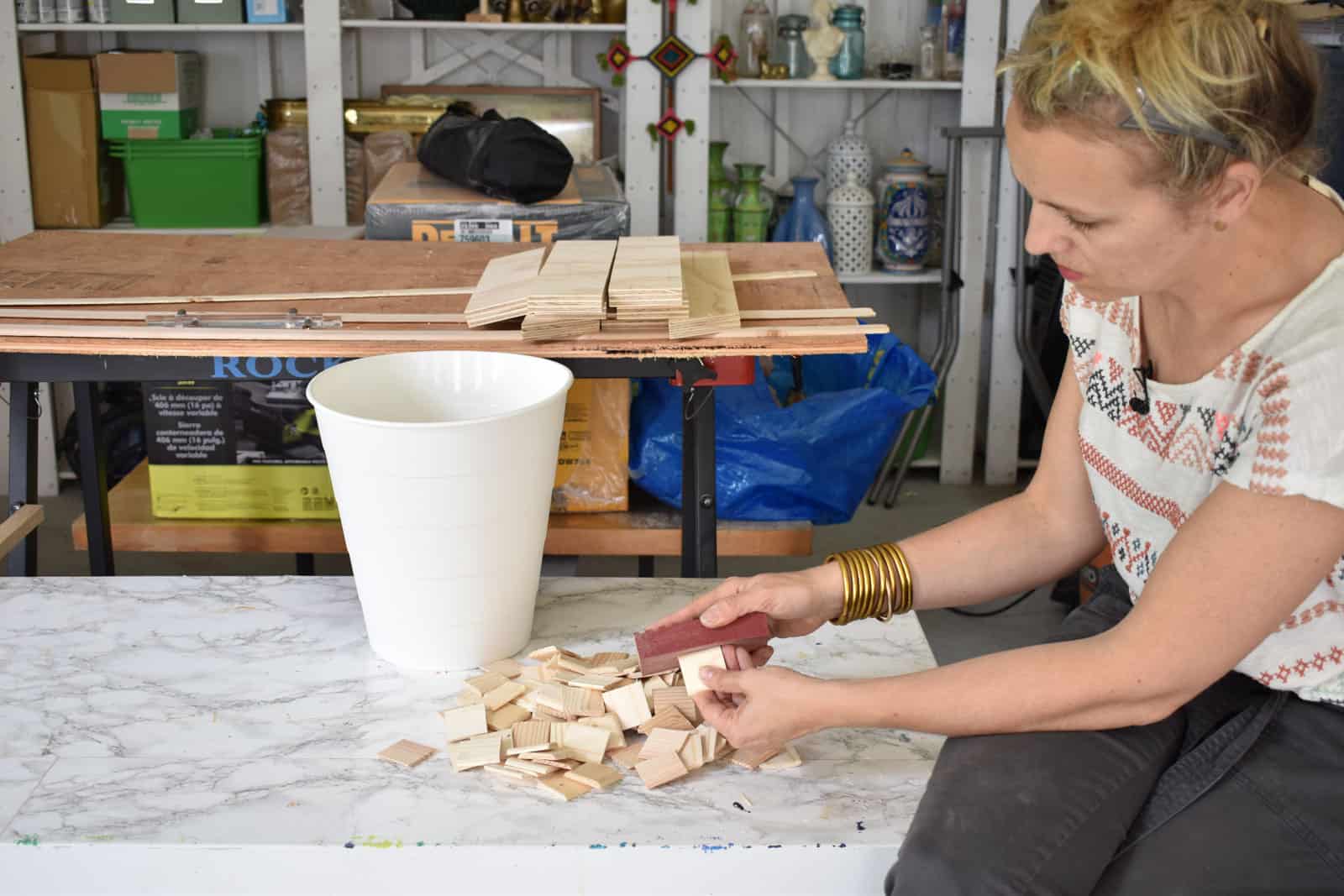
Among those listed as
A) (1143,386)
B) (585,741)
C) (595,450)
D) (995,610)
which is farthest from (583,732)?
(995,610)

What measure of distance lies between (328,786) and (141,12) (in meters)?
2.99

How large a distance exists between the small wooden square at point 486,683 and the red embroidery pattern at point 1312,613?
86 cm

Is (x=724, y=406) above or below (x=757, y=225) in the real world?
below

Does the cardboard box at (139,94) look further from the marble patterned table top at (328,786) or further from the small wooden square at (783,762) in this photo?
the small wooden square at (783,762)

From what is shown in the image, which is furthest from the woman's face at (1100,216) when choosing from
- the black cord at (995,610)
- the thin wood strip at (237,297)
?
the black cord at (995,610)

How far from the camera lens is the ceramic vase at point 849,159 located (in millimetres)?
4062

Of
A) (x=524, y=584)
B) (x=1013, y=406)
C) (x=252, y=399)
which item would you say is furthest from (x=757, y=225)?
(x=524, y=584)

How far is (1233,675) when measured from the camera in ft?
4.50

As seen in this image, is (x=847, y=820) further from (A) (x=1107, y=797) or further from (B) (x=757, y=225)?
(B) (x=757, y=225)

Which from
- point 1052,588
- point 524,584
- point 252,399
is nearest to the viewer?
point 524,584

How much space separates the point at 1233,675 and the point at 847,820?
41 cm

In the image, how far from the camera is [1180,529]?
1208mm

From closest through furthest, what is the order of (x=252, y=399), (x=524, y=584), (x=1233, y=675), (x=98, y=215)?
(x=1233, y=675)
(x=524, y=584)
(x=252, y=399)
(x=98, y=215)

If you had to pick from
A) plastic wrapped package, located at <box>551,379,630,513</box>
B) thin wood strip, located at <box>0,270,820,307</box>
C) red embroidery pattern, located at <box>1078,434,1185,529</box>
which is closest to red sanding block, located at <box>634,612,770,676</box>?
red embroidery pattern, located at <box>1078,434,1185,529</box>
